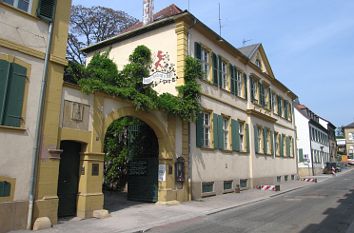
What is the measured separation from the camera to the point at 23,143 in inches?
378

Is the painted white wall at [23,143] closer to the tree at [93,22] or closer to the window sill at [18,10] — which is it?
the window sill at [18,10]

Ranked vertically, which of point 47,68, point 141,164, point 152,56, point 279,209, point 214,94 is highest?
point 152,56

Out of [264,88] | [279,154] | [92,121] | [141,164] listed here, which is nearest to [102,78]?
[92,121]

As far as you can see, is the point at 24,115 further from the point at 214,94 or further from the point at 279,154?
the point at 279,154

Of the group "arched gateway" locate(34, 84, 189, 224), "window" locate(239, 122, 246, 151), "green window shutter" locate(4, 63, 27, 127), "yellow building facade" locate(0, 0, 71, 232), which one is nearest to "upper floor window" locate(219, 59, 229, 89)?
"window" locate(239, 122, 246, 151)

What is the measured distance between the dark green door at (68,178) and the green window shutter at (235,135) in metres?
11.4

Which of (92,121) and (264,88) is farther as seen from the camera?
(264,88)

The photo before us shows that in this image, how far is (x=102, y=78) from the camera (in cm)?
1289

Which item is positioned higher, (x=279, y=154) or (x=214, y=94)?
(x=214, y=94)

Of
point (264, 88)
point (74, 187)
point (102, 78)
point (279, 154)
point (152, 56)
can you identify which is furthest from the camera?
point (279, 154)

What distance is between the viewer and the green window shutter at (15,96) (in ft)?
30.7

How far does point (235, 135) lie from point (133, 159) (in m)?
7.63

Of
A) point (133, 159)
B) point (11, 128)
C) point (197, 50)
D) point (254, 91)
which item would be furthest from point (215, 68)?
point (11, 128)

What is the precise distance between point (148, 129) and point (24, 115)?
7.12m
